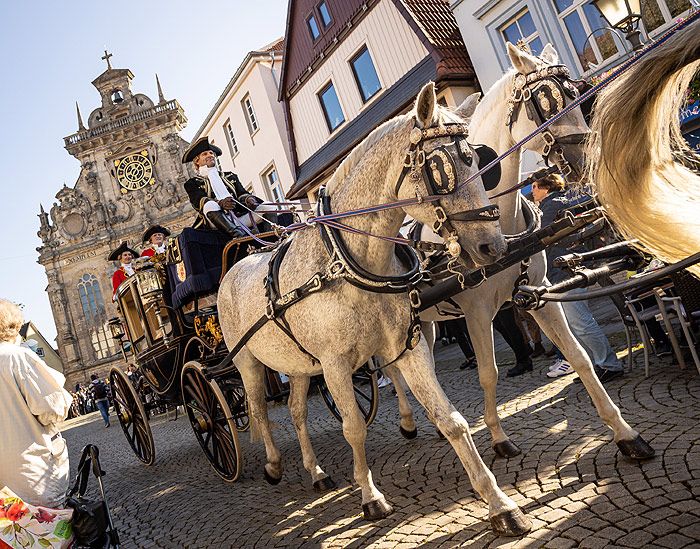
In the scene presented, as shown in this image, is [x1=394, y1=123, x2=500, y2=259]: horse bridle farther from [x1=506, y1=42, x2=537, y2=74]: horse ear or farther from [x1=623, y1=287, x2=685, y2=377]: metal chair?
[x1=623, y1=287, x2=685, y2=377]: metal chair

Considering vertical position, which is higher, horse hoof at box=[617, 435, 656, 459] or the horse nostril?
the horse nostril

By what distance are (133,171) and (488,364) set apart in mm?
45262

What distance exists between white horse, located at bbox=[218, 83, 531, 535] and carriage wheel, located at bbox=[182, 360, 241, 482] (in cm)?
163

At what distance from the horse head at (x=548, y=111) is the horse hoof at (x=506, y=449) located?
1.96 m

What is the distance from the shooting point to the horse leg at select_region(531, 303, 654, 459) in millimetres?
3236

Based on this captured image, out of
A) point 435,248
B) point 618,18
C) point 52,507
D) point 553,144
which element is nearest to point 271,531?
point 52,507

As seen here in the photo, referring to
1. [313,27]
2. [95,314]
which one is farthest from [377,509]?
[95,314]

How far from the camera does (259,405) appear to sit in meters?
5.30

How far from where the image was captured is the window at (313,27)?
1697 centimetres

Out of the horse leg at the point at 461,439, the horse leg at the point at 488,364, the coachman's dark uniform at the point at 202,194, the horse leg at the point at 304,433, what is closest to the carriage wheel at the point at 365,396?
the horse leg at the point at 304,433

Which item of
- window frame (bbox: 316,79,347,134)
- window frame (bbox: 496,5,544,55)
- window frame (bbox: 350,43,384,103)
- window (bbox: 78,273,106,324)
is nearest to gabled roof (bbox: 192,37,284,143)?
window frame (bbox: 316,79,347,134)

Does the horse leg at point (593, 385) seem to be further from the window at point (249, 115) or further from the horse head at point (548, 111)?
the window at point (249, 115)

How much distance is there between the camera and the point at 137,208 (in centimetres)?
4375

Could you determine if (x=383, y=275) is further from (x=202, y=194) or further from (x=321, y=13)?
(x=321, y=13)
